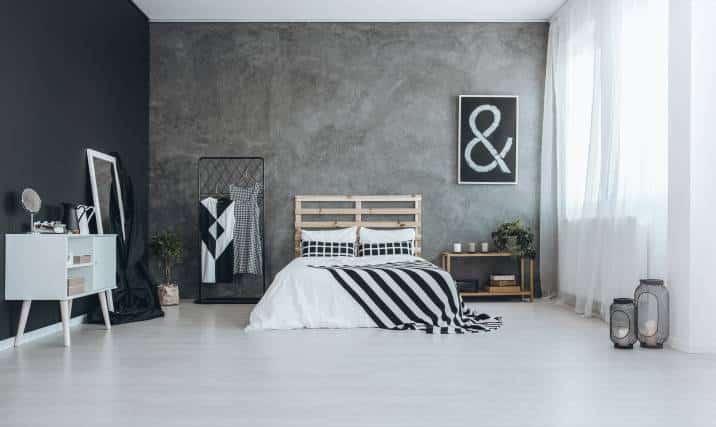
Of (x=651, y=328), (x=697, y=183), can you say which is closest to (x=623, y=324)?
(x=651, y=328)

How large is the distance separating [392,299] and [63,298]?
2616mm

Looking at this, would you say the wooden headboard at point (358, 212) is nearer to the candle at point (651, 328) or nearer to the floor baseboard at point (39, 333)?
the floor baseboard at point (39, 333)

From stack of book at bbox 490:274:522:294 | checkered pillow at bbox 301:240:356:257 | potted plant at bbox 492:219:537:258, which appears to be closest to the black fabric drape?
checkered pillow at bbox 301:240:356:257

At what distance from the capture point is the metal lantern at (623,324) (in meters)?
4.24

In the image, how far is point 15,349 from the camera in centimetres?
430

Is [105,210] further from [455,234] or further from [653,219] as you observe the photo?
[653,219]

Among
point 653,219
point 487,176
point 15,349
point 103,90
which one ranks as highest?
point 103,90

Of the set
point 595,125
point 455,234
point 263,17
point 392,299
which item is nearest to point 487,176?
point 455,234

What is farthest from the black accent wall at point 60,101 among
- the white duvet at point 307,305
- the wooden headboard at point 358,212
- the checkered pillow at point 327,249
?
the checkered pillow at point 327,249

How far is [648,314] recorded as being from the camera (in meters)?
4.36

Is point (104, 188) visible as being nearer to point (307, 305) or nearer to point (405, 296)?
point (307, 305)

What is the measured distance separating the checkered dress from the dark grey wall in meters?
0.32

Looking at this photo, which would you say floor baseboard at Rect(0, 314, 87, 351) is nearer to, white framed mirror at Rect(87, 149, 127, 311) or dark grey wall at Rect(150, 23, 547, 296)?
white framed mirror at Rect(87, 149, 127, 311)

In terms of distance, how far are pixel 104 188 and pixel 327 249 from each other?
7.91 ft
